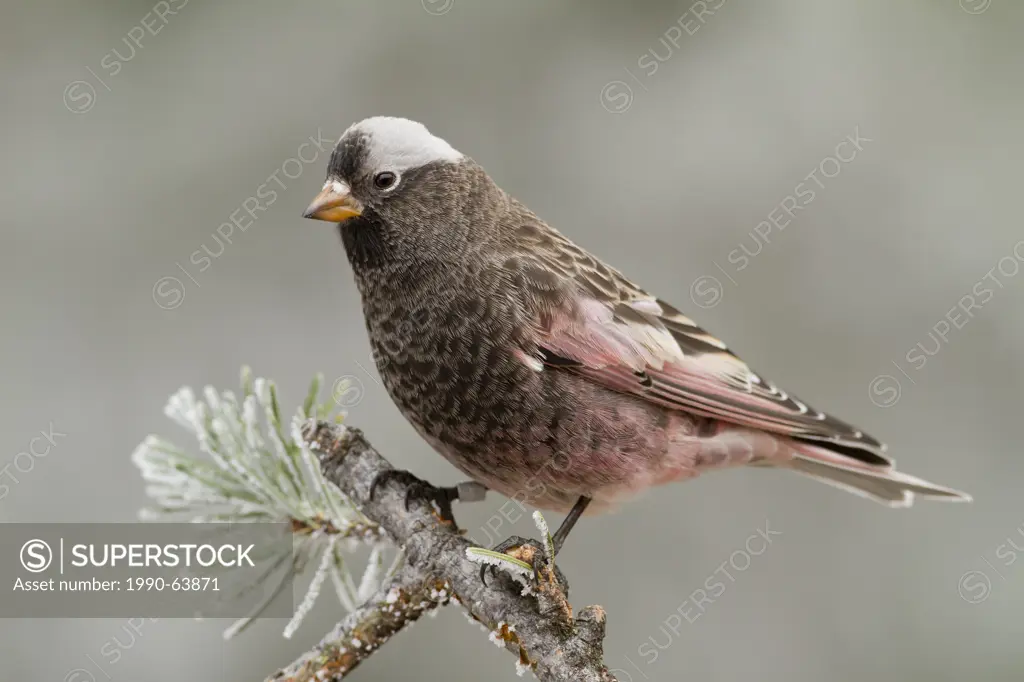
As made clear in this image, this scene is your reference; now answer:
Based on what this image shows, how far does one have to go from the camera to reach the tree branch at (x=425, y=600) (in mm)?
1727

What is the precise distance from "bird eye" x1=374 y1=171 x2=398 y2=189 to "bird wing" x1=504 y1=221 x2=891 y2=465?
392mm

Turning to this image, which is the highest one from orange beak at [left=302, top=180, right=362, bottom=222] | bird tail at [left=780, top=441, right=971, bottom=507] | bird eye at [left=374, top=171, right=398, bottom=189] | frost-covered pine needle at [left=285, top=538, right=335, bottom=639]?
bird tail at [left=780, top=441, right=971, bottom=507]

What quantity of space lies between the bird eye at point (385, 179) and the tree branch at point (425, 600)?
2.56ft

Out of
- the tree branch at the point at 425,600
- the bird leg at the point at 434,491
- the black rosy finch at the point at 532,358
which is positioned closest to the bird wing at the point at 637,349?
the black rosy finch at the point at 532,358

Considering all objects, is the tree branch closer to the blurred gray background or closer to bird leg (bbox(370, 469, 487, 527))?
bird leg (bbox(370, 469, 487, 527))

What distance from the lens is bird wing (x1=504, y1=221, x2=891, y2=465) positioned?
2.66 m

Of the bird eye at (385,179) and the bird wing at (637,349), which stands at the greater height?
the bird wing at (637,349)

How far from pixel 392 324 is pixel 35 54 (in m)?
2.21

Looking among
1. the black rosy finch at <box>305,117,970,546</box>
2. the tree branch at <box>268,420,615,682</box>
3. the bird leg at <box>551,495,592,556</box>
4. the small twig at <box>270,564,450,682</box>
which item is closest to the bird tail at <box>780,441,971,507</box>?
the black rosy finch at <box>305,117,970,546</box>

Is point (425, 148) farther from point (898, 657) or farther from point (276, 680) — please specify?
point (898, 657)

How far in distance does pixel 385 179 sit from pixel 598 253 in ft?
4.75

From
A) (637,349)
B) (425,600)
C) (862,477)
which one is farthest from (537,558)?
(862,477)

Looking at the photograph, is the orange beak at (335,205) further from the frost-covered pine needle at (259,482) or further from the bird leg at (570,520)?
the bird leg at (570,520)

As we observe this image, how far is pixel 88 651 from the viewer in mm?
3193
